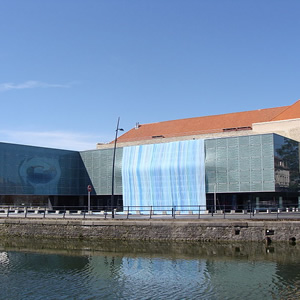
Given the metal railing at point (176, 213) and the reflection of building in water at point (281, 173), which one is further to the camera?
the reflection of building in water at point (281, 173)

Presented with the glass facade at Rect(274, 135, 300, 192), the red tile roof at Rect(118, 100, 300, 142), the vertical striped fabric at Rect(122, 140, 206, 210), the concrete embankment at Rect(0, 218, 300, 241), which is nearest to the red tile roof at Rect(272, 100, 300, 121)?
the red tile roof at Rect(118, 100, 300, 142)

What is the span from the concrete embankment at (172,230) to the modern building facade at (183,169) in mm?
13722

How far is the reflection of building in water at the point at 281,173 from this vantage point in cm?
4681

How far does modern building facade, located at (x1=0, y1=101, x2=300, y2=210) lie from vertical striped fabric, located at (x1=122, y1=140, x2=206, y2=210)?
11 centimetres

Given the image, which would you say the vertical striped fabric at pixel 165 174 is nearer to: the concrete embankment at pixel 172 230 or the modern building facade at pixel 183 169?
the modern building facade at pixel 183 169

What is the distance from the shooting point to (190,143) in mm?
52812

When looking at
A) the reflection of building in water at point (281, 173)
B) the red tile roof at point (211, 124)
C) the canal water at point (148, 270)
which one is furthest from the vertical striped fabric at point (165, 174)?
the canal water at point (148, 270)

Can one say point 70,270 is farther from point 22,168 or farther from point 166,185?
point 22,168

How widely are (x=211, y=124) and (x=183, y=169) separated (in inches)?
648

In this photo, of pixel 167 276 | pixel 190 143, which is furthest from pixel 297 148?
pixel 167 276

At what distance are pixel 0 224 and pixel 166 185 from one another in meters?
22.7

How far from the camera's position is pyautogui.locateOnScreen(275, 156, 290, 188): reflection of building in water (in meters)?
46.8

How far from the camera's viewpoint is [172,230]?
99.7 ft

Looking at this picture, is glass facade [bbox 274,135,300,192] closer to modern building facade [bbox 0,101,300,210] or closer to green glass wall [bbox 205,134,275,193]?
modern building facade [bbox 0,101,300,210]
